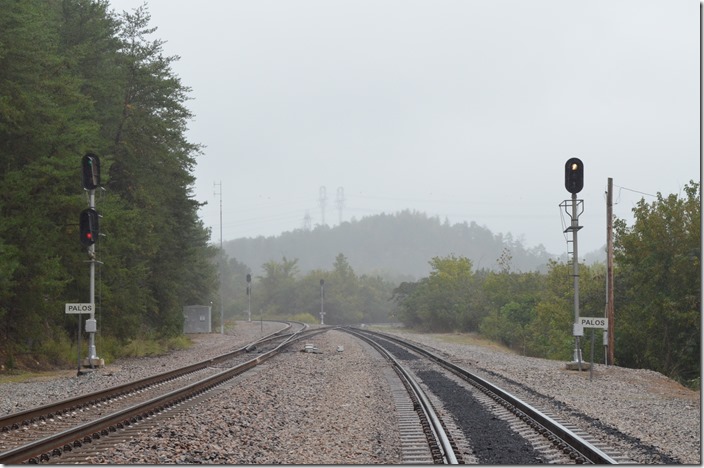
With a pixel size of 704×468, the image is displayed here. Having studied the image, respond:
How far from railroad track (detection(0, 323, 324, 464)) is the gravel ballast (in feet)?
2.65

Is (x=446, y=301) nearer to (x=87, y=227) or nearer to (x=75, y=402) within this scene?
(x=87, y=227)

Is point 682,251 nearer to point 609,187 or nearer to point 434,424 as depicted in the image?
point 609,187

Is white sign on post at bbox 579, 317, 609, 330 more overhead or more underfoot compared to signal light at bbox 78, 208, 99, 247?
more underfoot

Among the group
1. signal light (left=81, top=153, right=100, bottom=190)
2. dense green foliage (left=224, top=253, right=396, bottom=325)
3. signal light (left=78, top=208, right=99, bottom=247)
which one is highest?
signal light (left=81, top=153, right=100, bottom=190)

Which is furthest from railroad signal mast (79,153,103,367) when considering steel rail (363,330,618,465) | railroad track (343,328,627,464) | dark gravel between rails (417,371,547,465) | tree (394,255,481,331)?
tree (394,255,481,331)

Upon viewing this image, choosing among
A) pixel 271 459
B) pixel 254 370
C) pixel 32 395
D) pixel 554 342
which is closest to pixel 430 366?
pixel 254 370

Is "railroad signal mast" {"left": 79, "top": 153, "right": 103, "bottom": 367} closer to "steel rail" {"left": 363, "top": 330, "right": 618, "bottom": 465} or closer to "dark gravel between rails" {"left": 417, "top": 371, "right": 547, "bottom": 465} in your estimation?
"dark gravel between rails" {"left": 417, "top": 371, "right": 547, "bottom": 465}

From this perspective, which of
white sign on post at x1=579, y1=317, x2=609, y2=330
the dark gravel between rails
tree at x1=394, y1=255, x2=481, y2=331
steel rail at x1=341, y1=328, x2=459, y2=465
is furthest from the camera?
tree at x1=394, y1=255, x2=481, y2=331

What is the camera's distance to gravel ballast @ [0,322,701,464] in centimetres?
1130

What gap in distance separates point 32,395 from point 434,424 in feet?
34.3

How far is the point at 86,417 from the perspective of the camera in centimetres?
1502

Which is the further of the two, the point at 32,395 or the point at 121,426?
the point at 32,395

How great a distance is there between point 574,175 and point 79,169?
Answer: 17.7 m

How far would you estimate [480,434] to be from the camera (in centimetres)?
1294
